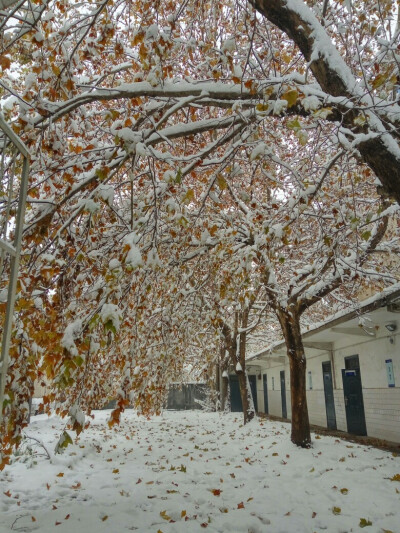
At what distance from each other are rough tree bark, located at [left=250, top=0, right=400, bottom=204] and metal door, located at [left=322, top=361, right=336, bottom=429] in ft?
45.6

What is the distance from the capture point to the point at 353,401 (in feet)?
46.1

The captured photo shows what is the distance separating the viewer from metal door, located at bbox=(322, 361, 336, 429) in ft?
51.9

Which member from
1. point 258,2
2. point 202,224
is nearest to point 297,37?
point 258,2

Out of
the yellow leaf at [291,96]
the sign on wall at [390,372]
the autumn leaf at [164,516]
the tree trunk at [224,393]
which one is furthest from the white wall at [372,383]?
the yellow leaf at [291,96]

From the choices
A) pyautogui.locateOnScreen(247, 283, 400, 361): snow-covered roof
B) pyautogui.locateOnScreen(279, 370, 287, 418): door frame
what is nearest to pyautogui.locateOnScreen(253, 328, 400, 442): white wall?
pyautogui.locateOnScreen(247, 283, 400, 361): snow-covered roof

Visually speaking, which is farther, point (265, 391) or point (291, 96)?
point (265, 391)

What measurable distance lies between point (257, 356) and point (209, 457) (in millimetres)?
12481

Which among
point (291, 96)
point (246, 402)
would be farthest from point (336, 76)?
point (246, 402)

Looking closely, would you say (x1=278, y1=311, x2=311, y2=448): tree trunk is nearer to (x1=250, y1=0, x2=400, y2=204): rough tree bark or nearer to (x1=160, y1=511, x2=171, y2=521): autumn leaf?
(x1=160, y1=511, x2=171, y2=521): autumn leaf

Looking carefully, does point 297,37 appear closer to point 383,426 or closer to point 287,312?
point 287,312

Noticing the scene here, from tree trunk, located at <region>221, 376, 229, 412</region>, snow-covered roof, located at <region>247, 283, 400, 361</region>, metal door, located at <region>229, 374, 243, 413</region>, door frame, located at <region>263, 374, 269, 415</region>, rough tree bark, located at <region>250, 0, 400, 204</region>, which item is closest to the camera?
rough tree bark, located at <region>250, 0, 400, 204</region>

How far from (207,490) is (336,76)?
660 centimetres

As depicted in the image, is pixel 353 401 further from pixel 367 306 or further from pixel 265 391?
pixel 265 391

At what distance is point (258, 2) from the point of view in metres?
3.91
